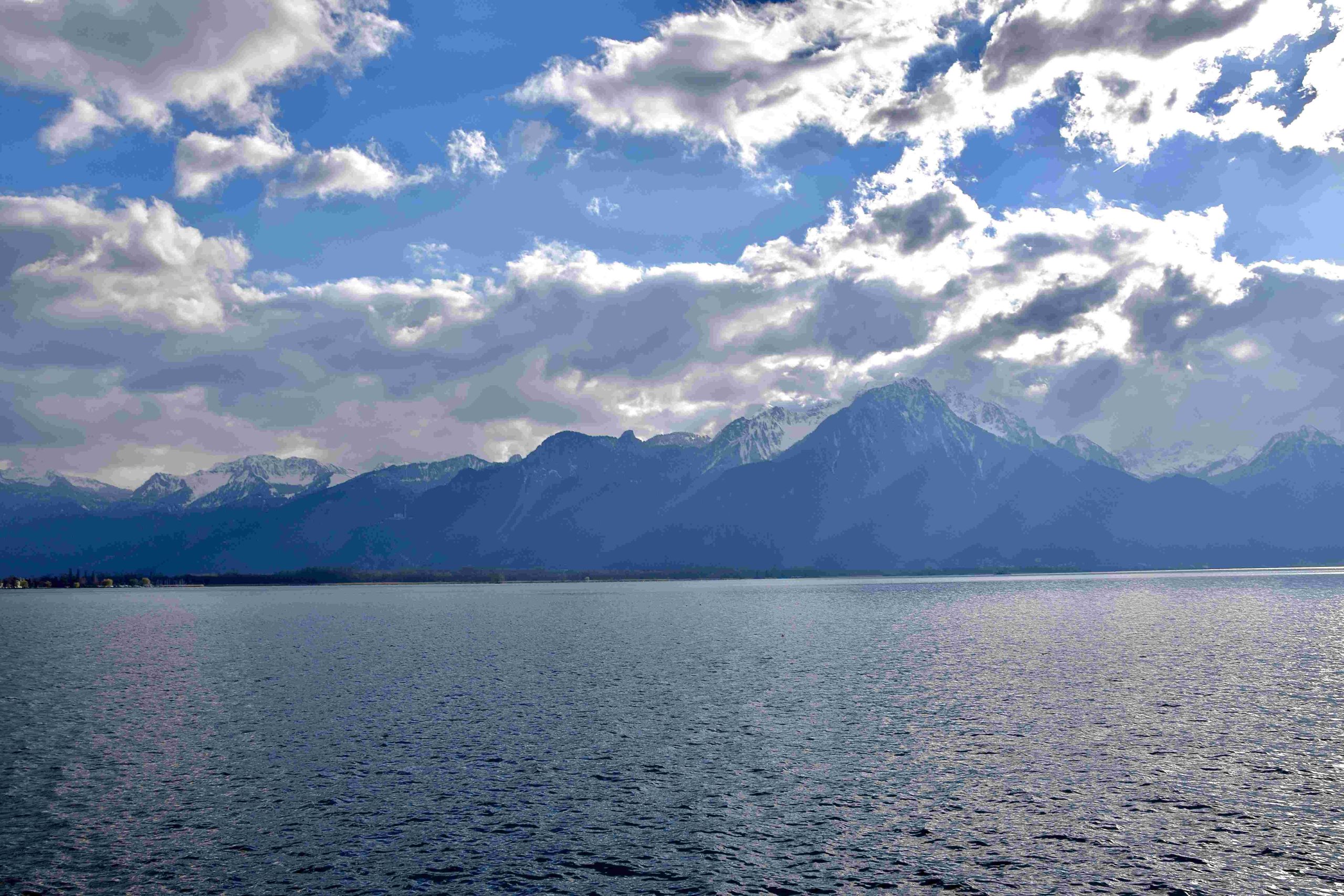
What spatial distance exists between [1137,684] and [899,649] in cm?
4472

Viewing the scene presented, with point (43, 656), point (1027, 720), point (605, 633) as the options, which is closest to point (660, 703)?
point (1027, 720)

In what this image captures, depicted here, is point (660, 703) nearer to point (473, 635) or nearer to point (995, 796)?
point (995, 796)

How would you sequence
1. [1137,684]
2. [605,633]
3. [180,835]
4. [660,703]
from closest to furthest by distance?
[180,835]
[660,703]
[1137,684]
[605,633]

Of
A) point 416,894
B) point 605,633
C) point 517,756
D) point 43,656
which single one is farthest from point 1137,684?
point 43,656

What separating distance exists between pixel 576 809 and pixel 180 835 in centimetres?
2057

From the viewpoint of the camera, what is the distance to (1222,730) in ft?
227

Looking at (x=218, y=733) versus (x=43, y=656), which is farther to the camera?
(x=43, y=656)

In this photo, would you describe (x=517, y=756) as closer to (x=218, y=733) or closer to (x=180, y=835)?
(x=180, y=835)

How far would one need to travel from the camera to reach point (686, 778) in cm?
5725

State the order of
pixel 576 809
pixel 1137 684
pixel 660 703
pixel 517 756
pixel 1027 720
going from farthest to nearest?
pixel 1137 684
pixel 660 703
pixel 1027 720
pixel 517 756
pixel 576 809

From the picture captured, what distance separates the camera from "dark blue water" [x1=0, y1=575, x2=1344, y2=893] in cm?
4138

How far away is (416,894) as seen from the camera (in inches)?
1521

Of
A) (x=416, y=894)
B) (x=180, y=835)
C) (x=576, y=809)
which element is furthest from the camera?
(x=576, y=809)

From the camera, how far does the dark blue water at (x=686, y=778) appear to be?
1629 inches
